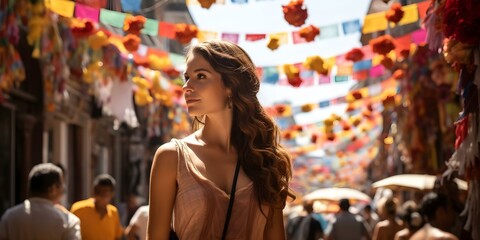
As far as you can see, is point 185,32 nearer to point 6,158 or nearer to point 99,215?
point 99,215

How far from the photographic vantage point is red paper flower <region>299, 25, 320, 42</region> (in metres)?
14.4

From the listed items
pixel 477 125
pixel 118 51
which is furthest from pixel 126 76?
pixel 477 125

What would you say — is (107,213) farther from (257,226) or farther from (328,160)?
(328,160)

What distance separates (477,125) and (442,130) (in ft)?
43.2

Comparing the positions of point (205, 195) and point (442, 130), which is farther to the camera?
point (442, 130)

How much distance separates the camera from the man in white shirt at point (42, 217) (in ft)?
27.8

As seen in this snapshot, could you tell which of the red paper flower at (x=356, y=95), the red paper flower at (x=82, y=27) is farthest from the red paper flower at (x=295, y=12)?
the red paper flower at (x=356, y=95)

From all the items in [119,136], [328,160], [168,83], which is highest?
[168,83]

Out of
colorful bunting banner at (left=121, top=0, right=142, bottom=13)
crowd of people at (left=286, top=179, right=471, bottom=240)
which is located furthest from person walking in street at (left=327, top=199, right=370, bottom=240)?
colorful bunting banner at (left=121, top=0, right=142, bottom=13)

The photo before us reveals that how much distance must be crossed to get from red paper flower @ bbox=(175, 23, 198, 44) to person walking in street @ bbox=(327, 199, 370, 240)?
199 inches

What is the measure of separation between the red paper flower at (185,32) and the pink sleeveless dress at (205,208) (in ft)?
30.9

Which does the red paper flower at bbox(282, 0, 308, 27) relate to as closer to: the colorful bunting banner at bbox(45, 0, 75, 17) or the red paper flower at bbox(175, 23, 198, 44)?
the red paper flower at bbox(175, 23, 198, 44)

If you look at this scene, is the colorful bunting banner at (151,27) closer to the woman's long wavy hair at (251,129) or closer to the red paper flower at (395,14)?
the red paper flower at (395,14)

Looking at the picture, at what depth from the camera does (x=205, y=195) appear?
4730 millimetres
